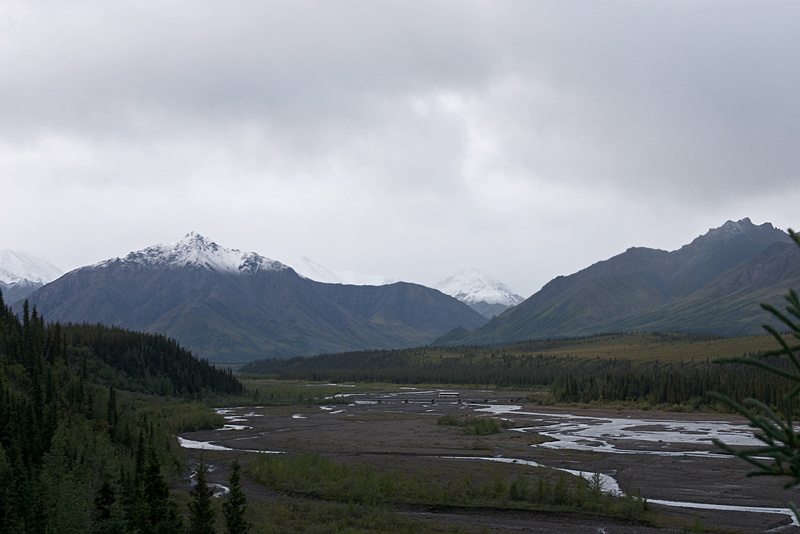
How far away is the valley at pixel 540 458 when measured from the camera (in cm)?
3450

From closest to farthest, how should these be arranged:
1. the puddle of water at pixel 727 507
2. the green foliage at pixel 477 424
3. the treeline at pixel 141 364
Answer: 1. the puddle of water at pixel 727 507
2. the green foliage at pixel 477 424
3. the treeline at pixel 141 364

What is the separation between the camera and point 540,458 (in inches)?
2122

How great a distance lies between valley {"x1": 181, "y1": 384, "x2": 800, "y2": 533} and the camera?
3450cm

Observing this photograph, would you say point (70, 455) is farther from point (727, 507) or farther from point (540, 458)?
point (727, 507)

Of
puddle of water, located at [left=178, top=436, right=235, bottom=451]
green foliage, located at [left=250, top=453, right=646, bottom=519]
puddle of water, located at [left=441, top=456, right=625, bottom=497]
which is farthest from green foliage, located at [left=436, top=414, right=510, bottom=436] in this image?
puddle of water, located at [left=178, top=436, right=235, bottom=451]

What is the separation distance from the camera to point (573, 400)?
12056 centimetres

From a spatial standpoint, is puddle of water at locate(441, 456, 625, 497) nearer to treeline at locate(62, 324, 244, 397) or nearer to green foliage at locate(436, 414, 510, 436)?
green foliage at locate(436, 414, 510, 436)

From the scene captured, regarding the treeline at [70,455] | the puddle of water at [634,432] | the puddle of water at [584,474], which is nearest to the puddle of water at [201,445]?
the treeline at [70,455]

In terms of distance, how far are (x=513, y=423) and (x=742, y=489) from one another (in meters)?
42.5

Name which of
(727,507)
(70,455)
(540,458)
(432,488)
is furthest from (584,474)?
(70,455)

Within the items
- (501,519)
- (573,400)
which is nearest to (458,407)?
(573,400)

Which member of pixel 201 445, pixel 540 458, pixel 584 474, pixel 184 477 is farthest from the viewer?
pixel 201 445

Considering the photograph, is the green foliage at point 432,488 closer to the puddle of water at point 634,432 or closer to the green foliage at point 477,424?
the puddle of water at point 634,432

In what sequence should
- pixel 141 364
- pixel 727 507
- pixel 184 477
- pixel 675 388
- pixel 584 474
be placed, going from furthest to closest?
pixel 141 364, pixel 675 388, pixel 184 477, pixel 584 474, pixel 727 507
